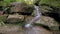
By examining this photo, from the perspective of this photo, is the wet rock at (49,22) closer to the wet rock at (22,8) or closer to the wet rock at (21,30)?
the wet rock at (21,30)

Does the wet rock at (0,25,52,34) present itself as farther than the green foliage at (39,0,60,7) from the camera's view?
No

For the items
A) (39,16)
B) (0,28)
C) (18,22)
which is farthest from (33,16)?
(0,28)

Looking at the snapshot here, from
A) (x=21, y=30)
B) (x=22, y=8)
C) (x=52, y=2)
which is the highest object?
(x=52, y=2)

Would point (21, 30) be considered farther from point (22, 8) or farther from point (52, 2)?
point (52, 2)

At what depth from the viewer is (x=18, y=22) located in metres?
3.95

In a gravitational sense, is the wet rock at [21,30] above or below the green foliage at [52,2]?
below

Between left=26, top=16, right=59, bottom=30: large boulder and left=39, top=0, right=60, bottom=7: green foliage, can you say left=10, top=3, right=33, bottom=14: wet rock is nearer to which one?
left=39, top=0, right=60, bottom=7: green foliage

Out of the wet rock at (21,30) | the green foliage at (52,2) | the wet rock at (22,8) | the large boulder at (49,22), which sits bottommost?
the wet rock at (21,30)

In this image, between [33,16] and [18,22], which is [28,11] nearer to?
[33,16]

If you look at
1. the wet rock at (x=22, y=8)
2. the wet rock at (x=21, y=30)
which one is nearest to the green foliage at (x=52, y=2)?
the wet rock at (x=22, y=8)

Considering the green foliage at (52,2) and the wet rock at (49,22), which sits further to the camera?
the green foliage at (52,2)

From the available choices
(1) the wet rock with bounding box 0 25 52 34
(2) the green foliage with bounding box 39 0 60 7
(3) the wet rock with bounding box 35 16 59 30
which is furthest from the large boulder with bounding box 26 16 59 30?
(2) the green foliage with bounding box 39 0 60 7

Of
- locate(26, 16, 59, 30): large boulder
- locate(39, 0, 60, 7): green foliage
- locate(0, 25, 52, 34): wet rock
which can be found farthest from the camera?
locate(39, 0, 60, 7): green foliage

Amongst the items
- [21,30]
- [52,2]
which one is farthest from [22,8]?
[21,30]
